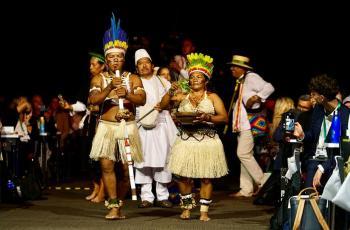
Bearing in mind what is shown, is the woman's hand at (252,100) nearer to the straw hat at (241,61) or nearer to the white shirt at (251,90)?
the white shirt at (251,90)

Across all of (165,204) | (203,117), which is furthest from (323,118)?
(165,204)

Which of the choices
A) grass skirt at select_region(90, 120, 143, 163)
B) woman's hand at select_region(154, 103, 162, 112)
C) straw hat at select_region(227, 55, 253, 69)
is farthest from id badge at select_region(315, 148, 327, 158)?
straw hat at select_region(227, 55, 253, 69)

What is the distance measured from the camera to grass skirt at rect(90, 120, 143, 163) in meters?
10.1

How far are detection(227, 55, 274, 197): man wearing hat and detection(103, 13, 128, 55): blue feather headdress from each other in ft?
10.9

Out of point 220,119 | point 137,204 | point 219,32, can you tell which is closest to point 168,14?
point 219,32

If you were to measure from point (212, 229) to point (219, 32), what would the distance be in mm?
8576

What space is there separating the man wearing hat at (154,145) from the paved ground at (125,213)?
275 mm

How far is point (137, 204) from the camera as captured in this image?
11969 millimetres

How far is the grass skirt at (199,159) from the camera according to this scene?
10023 mm

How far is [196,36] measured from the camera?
1780 cm

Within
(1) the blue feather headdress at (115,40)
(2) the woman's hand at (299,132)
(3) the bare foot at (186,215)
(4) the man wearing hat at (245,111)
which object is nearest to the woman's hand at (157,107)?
(1) the blue feather headdress at (115,40)

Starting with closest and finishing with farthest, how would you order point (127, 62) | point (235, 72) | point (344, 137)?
point (344, 137) → point (235, 72) → point (127, 62)

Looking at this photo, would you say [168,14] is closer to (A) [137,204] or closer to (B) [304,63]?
(B) [304,63]

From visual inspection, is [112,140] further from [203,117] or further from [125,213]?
[125,213]
